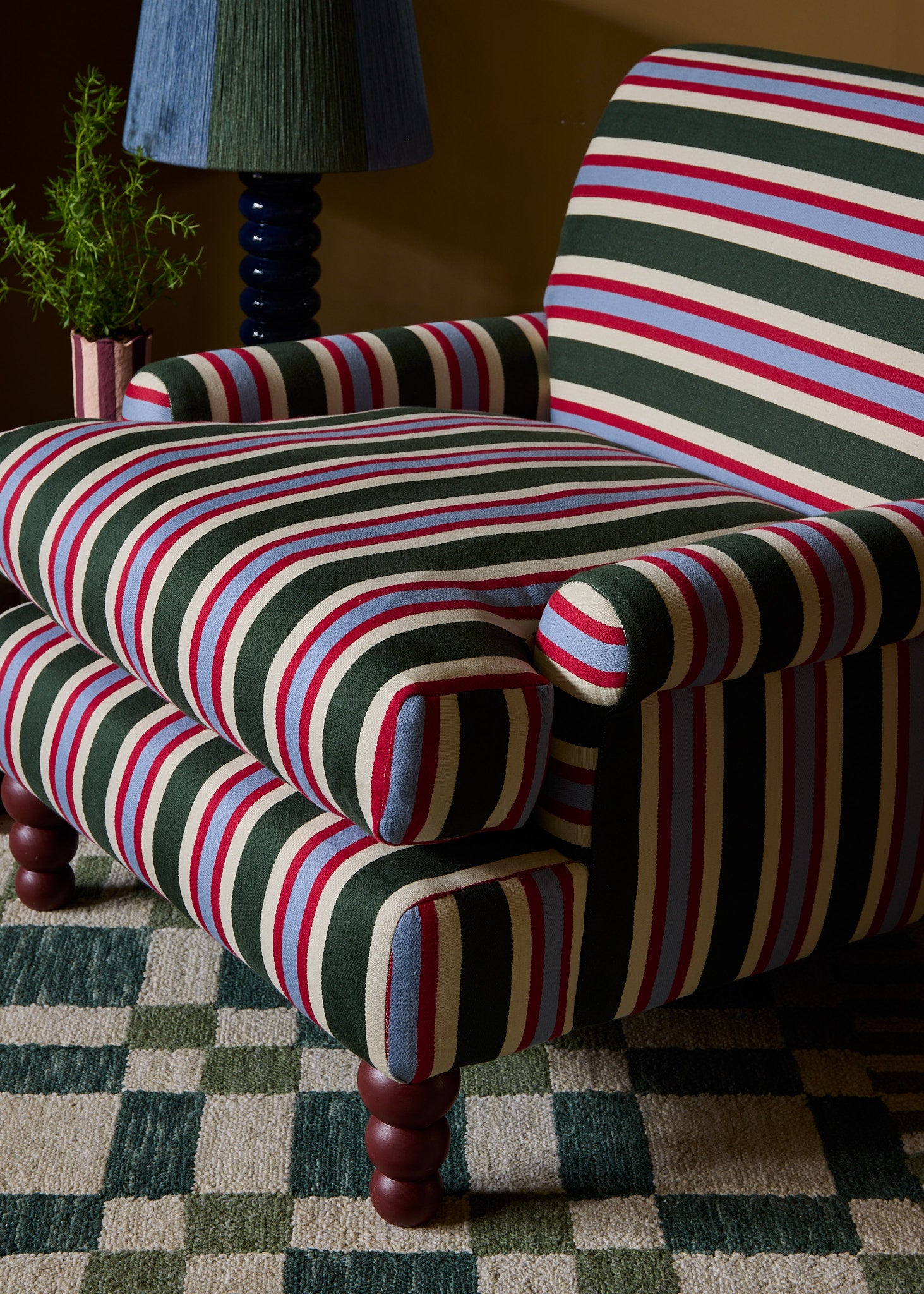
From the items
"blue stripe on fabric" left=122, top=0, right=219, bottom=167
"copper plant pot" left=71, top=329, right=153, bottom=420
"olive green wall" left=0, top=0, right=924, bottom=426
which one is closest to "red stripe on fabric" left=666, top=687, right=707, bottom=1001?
"copper plant pot" left=71, top=329, right=153, bottom=420

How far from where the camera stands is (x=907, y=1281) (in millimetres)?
1039

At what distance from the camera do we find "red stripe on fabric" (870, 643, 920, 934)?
1.16 m

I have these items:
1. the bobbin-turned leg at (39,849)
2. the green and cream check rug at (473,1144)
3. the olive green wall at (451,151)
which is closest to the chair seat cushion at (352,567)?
the bobbin-turned leg at (39,849)

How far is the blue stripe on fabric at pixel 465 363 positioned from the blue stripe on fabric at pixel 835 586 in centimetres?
61

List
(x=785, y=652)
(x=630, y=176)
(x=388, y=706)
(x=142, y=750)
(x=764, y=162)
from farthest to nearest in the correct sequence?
(x=630, y=176) → (x=764, y=162) → (x=142, y=750) → (x=785, y=652) → (x=388, y=706)

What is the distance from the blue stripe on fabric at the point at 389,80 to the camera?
1.69 m

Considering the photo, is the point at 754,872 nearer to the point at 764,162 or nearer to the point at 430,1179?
the point at 430,1179

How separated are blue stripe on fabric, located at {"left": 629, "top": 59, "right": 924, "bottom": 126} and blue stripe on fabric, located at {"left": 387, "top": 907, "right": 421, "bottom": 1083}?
0.92 m

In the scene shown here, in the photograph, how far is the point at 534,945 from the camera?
100cm

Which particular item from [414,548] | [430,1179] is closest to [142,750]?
[414,548]

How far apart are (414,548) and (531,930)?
31 centimetres

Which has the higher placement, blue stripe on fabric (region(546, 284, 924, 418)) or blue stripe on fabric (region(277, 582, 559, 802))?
blue stripe on fabric (region(546, 284, 924, 418))

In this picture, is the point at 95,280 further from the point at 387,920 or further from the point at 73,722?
the point at 387,920

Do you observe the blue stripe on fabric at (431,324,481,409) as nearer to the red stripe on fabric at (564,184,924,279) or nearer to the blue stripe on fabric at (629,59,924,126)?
the red stripe on fabric at (564,184,924,279)
